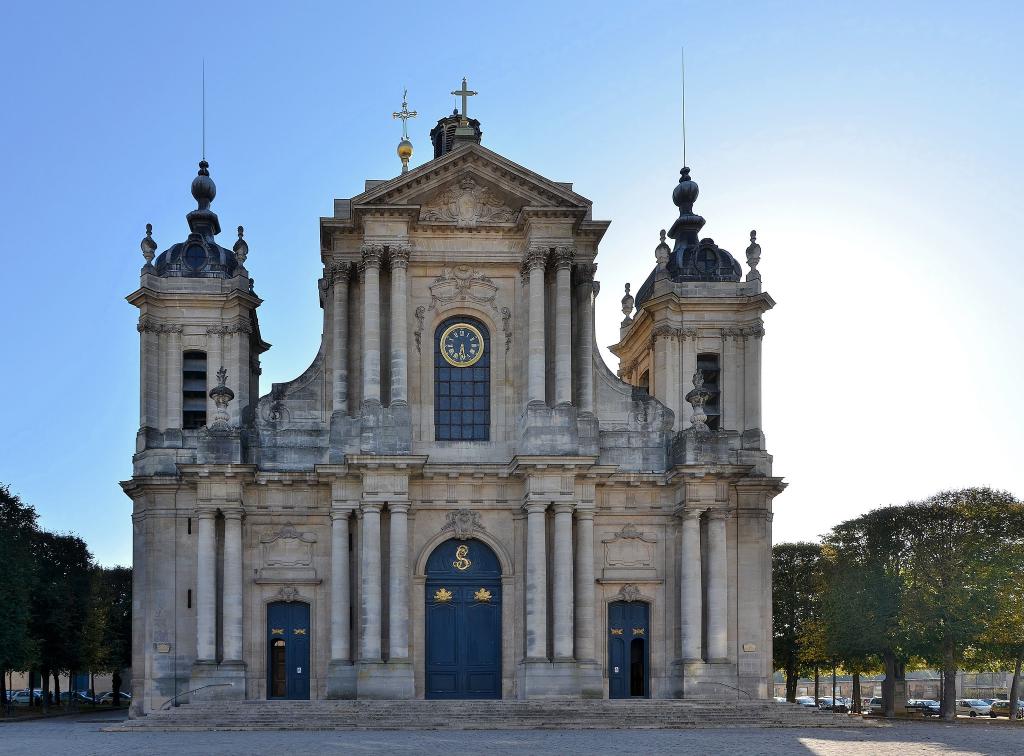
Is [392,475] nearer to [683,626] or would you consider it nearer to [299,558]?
[299,558]

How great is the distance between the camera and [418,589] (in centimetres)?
3616

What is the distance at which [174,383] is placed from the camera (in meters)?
39.5

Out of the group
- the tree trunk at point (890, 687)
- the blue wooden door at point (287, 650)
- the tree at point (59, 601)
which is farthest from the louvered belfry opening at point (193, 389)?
the tree trunk at point (890, 687)

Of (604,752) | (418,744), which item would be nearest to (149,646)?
(418,744)

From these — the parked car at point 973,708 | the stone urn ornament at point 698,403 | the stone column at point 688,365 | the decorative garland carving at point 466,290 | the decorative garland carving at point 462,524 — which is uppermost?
the decorative garland carving at point 466,290

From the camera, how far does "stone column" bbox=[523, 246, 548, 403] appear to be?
117 ft

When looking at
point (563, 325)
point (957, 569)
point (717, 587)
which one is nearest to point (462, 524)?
point (563, 325)

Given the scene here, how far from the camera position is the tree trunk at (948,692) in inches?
1666

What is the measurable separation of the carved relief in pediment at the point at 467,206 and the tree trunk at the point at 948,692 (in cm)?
2177

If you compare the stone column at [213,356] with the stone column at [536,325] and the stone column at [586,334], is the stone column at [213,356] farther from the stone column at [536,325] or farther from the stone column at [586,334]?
the stone column at [586,334]

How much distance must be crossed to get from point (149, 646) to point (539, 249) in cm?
1641

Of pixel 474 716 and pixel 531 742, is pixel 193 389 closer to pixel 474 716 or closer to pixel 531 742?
pixel 474 716

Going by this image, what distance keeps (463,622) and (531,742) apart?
10.8m

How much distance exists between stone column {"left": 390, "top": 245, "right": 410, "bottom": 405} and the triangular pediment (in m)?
1.60
